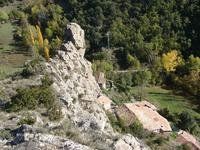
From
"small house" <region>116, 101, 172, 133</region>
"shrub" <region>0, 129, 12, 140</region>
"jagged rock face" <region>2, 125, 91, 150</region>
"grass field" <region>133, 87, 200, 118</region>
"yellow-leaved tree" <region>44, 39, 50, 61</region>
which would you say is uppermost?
"jagged rock face" <region>2, 125, 91, 150</region>

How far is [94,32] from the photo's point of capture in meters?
122

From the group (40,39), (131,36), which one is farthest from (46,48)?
(131,36)

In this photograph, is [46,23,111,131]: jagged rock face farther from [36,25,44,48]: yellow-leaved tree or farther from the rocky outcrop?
[36,25,44,48]: yellow-leaved tree

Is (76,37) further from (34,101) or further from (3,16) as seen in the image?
(3,16)

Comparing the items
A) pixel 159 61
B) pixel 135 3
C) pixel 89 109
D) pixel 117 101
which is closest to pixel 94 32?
pixel 135 3

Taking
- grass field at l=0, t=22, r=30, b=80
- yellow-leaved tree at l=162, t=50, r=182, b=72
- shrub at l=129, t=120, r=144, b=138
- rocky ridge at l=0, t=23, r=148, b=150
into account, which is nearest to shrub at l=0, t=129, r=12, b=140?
rocky ridge at l=0, t=23, r=148, b=150

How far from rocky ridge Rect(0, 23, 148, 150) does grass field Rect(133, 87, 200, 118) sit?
1251 inches

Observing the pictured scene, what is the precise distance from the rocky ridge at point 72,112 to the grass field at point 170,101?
104 feet

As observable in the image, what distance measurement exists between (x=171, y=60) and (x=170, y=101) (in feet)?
43.2

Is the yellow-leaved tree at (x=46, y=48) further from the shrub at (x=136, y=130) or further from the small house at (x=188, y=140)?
the shrub at (x=136, y=130)

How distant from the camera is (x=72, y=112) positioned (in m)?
41.3

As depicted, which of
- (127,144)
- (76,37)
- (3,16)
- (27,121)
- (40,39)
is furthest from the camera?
(3,16)

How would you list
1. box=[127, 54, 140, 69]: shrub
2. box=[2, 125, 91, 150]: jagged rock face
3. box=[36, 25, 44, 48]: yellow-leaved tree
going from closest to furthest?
1. box=[2, 125, 91, 150]: jagged rock face
2. box=[127, 54, 140, 69]: shrub
3. box=[36, 25, 44, 48]: yellow-leaved tree

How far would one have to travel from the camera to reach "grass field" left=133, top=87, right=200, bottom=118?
93812mm
